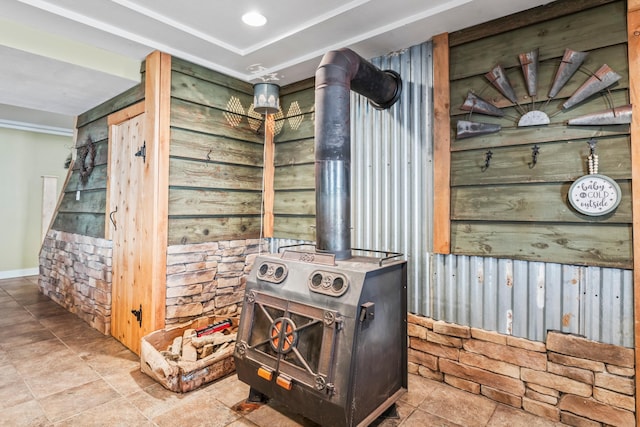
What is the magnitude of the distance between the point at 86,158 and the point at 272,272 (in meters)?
3.02

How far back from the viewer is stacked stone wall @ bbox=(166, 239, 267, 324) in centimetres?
277

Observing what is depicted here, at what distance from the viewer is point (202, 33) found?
2.49 meters

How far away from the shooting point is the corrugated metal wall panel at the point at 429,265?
6.14 feet

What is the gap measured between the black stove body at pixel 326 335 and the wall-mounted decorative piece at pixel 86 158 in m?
2.68

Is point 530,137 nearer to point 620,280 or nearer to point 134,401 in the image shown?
point 620,280

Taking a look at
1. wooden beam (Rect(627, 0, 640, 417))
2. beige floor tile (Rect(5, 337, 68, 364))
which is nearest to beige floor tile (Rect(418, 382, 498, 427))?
wooden beam (Rect(627, 0, 640, 417))

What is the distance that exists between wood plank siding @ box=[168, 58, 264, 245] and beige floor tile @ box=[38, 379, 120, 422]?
1.08m

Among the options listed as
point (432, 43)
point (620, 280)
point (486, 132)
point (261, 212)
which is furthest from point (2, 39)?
point (620, 280)

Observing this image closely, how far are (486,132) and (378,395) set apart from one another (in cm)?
170

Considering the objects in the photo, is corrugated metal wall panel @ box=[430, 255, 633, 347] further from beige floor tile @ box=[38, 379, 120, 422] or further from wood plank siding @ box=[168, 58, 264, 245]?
beige floor tile @ box=[38, 379, 120, 422]

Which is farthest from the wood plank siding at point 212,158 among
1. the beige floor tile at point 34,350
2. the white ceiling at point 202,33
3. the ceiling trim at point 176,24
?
the beige floor tile at point 34,350

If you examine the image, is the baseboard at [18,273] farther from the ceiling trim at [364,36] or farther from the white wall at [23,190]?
the ceiling trim at [364,36]

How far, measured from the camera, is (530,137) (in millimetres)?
2041

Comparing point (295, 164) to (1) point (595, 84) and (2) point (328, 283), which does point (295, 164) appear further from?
(1) point (595, 84)
